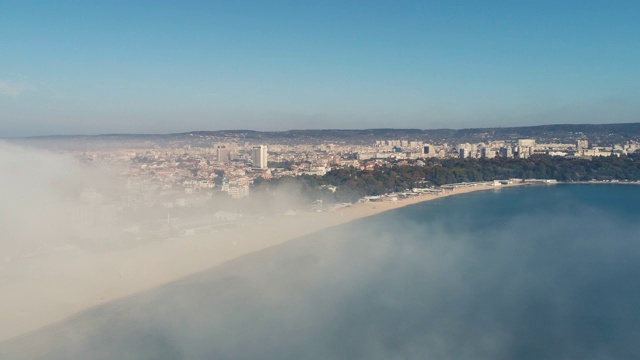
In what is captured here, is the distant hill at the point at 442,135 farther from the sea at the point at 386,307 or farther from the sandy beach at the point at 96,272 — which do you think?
the sea at the point at 386,307

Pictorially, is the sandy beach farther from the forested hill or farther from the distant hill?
the distant hill

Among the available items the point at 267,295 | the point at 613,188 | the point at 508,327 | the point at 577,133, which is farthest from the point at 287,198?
the point at 577,133

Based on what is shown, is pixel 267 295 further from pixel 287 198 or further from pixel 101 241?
pixel 287 198

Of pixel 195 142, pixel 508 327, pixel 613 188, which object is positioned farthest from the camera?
pixel 195 142

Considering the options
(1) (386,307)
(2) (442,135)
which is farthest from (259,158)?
(2) (442,135)

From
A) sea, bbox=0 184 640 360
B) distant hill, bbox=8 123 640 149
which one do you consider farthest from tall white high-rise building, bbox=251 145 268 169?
sea, bbox=0 184 640 360

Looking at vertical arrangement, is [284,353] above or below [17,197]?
below

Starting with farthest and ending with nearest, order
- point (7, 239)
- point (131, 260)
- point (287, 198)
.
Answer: point (287, 198)
point (131, 260)
point (7, 239)

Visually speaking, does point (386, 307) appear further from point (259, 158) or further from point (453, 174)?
point (259, 158)
